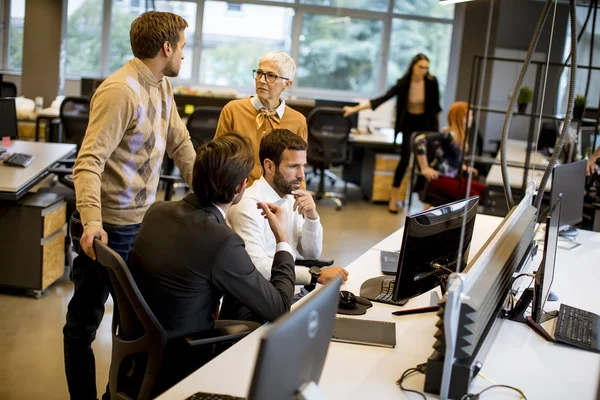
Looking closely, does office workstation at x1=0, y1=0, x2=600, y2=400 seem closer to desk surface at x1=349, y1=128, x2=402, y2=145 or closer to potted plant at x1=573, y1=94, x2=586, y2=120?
potted plant at x1=573, y1=94, x2=586, y2=120

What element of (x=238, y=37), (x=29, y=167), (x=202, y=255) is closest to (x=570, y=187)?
(x=202, y=255)

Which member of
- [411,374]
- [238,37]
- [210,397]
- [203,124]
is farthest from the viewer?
[238,37]

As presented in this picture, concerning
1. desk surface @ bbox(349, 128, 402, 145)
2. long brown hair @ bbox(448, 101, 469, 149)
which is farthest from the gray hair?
desk surface @ bbox(349, 128, 402, 145)

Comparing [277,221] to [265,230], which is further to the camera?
[265,230]

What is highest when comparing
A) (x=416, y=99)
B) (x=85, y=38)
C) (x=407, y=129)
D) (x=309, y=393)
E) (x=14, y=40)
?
(x=85, y=38)

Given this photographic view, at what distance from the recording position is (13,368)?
3.43 meters

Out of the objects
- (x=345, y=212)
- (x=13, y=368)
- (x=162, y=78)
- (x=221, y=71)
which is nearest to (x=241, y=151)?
(x=162, y=78)

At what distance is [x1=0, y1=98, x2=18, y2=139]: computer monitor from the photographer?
16.9ft

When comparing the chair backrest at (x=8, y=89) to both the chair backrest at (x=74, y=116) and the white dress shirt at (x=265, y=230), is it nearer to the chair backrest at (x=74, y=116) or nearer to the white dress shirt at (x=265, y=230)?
the chair backrest at (x=74, y=116)

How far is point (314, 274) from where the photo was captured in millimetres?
2797

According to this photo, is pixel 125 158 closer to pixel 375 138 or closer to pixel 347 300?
pixel 347 300

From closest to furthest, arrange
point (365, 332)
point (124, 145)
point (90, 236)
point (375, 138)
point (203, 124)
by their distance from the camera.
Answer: point (365, 332) → point (90, 236) → point (124, 145) → point (203, 124) → point (375, 138)

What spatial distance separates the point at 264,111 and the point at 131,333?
57.6 inches

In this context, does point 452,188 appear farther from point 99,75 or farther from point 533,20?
point 99,75
